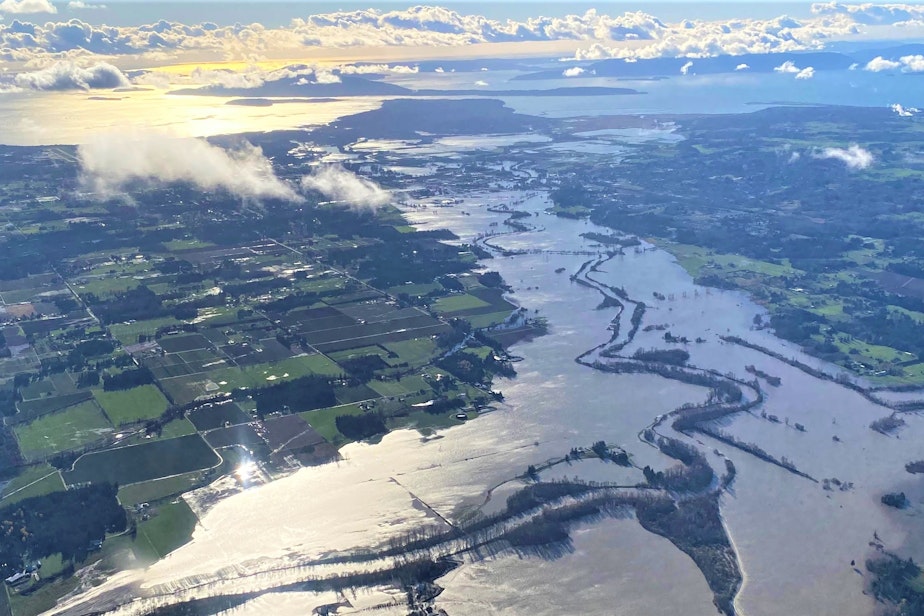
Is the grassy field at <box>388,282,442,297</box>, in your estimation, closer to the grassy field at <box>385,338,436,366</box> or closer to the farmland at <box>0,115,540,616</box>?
the farmland at <box>0,115,540,616</box>

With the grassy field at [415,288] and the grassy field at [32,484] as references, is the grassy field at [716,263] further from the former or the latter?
the grassy field at [32,484]

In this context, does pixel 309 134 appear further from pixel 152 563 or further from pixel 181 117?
pixel 152 563

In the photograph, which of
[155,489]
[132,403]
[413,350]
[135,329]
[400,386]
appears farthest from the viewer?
[135,329]

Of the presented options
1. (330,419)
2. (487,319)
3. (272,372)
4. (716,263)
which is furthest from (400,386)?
(716,263)

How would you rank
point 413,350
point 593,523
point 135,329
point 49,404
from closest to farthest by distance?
point 593,523, point 49,404, point 413,350, point 135,329

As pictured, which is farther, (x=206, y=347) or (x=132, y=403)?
(x=206, y=347)

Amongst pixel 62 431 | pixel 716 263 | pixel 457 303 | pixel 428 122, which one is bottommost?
pixel 428 122

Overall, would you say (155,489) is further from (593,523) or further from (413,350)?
(413,350)
